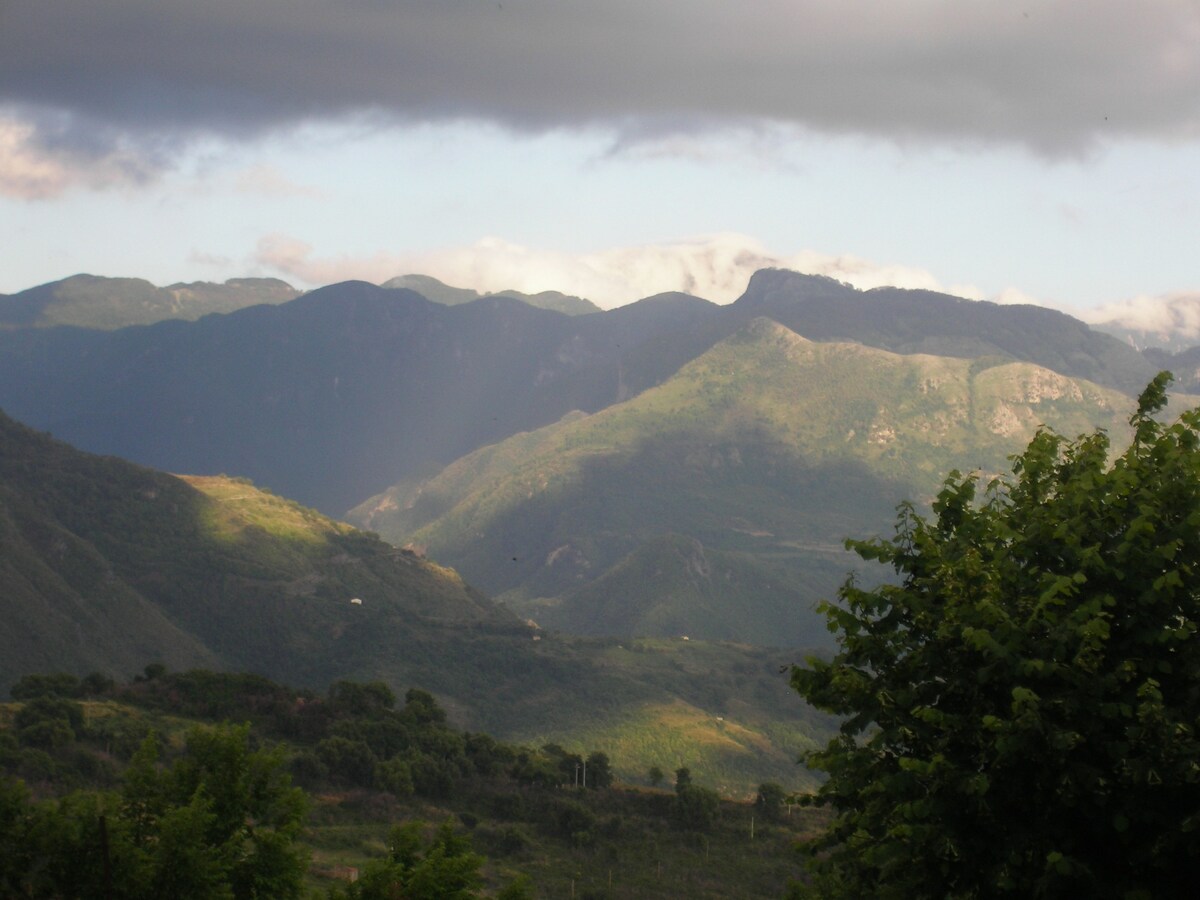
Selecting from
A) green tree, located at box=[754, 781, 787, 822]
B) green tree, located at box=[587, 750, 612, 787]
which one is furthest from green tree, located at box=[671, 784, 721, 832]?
green tree, located at box=[587, 750, 612, 787]

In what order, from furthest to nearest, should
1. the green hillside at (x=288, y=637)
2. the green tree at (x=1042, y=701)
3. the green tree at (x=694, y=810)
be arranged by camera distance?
1. the green hillside at (x=288, y=637)
2. the green tree at (x=694, y=810)
3. the green tree at (x=1042, y=701)

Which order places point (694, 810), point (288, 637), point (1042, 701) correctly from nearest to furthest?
point (1042, 701)
point (694, 810)
point (288, 637)

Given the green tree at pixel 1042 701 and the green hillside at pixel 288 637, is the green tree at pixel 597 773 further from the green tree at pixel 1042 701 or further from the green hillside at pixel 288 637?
the green tree at pixel 1042 701

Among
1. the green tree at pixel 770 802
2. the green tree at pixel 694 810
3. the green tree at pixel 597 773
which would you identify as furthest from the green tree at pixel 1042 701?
the green tree at pixel 597 773

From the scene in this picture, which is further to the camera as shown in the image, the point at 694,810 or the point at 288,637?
the point at 288,637

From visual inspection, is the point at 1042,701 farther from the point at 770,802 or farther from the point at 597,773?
the point at 597,773

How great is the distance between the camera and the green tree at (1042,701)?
18797 millimetres

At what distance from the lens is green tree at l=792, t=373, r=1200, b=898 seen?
61.7ft

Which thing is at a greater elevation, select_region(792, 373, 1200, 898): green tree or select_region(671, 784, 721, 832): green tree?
select_region(792, 373, 1200, 898): green tree

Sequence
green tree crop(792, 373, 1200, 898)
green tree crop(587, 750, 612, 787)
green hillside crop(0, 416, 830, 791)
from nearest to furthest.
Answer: green tree crop(792, 373, 1200, 898)
green tree crop(587, 750, 612, 787)
green hillside crop(0, 416, 830, 791)

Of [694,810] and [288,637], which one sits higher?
[694,810]

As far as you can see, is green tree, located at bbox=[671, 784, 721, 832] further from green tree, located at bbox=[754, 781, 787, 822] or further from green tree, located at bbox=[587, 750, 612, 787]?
green tree, located at bbox=[587, 750, 612, 787]

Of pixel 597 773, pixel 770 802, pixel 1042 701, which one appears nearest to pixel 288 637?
pixel 597 773

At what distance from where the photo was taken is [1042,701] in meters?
19.4
